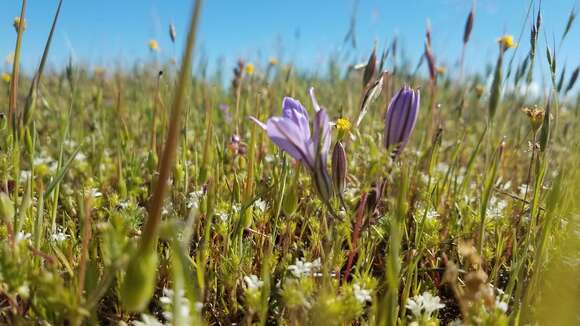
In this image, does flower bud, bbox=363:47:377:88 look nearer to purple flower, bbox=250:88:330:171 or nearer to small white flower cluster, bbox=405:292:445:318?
purple flower, bbox=250:88:330:171

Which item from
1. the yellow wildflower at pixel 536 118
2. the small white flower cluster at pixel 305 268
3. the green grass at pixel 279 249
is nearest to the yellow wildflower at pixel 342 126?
the green grass at pixel 279 249

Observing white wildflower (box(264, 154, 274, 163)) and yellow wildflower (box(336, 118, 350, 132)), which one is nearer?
yellow wildflower (box(336, 118, 350, 132))

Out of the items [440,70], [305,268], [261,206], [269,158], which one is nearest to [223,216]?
[261,206]

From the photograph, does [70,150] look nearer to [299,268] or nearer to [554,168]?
[299,268]

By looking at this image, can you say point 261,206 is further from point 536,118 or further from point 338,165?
point 536,118

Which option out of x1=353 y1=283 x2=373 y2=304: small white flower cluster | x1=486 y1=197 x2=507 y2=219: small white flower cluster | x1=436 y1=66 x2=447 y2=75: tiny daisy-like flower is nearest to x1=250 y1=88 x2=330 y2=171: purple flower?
x1=353 y1=283 x2=373 y2=304: small white flower cluster

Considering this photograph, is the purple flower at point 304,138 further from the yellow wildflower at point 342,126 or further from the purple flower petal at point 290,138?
the yellow wildflower at point 342,126
